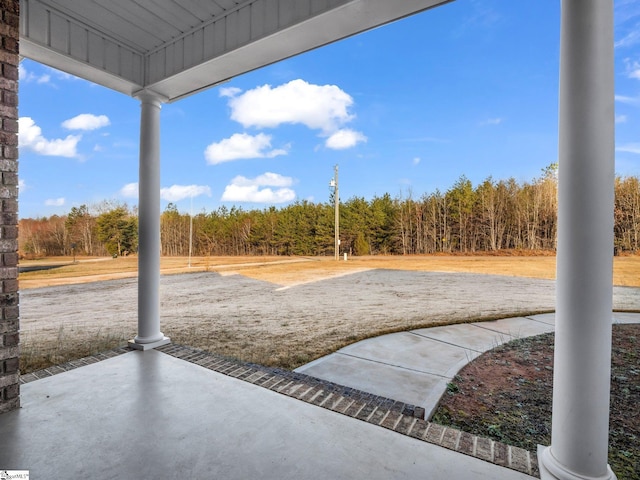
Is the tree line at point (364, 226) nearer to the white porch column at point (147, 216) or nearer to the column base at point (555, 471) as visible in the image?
the white porch column at point (147, 216)

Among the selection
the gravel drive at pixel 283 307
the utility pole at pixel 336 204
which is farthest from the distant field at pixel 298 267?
the utility pole at pixel 336 204

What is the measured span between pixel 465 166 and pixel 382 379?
4478 mm

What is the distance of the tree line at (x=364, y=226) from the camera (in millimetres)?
4551

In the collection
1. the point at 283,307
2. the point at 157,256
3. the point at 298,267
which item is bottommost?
the point at 283,307

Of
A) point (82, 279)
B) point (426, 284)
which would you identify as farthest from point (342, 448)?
point (82, 279)

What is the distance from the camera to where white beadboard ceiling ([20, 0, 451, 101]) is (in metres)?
1.56

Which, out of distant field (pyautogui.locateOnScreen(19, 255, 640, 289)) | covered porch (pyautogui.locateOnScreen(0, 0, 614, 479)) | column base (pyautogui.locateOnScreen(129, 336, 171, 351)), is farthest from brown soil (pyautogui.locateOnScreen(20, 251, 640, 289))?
covered porch (pyautogui.locateOnScreen(0, 0, 614, 479))

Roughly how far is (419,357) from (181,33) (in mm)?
3292

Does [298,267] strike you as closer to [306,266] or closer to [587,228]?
[306,266]

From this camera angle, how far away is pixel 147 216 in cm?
254

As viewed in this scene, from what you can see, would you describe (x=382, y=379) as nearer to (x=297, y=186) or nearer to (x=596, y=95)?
(x=596, y=95)

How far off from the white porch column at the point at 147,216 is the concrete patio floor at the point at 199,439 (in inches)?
25.9

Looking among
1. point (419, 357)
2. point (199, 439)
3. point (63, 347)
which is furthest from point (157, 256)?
point (419, 357)

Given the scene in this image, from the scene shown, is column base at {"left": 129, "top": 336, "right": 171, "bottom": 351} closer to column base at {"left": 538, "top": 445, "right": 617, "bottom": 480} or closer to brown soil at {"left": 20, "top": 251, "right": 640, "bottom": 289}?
column base at {"left": 538, "top": 445, "right": 617, "bottom": 480}
